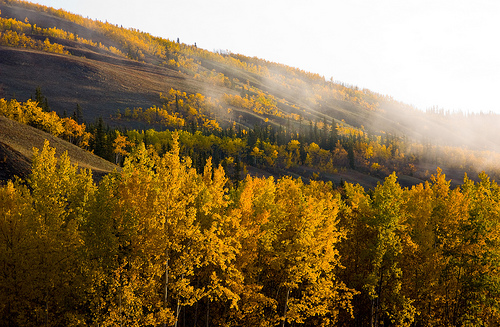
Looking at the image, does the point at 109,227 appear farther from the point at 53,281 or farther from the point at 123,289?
the point at 53,281

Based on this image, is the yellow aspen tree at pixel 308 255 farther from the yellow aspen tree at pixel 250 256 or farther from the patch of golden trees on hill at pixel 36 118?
the patch of golden trees on hill at pixel 36 118

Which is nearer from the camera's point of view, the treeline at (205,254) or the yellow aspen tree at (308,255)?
the treeline at (205,254)

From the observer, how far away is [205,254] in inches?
1037

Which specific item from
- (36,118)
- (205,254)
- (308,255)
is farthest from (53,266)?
(36,118)

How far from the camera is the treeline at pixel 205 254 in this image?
23.1 metres

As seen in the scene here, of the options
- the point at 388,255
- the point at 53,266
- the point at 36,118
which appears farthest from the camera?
the point at 36,118

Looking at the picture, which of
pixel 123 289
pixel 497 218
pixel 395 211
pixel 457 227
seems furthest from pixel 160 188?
pixel 497 218

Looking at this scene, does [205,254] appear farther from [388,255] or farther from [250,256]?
[388,255]

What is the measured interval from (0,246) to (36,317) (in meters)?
5.96

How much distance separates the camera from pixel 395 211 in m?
29.2

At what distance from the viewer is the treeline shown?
23109 mm

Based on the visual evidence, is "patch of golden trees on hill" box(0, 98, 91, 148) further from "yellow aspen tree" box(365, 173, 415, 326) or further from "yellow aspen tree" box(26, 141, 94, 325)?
"yellow aspen tree" box(365, 173, 415, 326)

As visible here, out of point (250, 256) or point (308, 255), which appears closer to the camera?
point (308, 255)

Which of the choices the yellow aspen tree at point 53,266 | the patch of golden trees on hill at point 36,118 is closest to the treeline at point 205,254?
the yellow aspen tree at point 53,266
